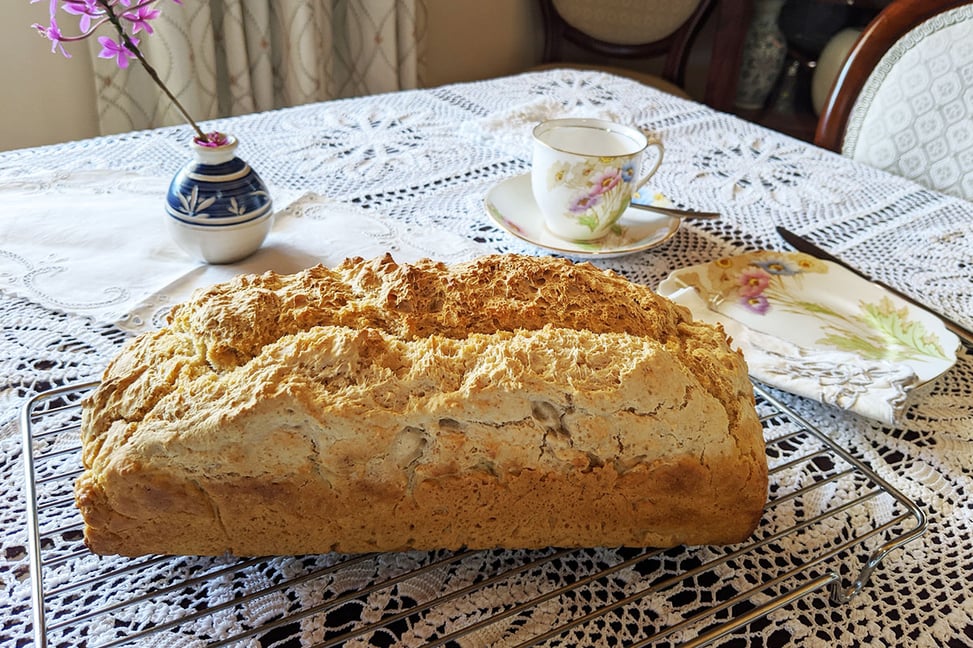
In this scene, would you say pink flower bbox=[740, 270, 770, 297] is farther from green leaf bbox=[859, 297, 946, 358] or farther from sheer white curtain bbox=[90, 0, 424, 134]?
sheer white curtain bbox=[90, 0, 424, 134]

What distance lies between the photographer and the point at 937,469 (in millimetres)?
739

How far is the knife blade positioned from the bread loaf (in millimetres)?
459

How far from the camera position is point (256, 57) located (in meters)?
2.31

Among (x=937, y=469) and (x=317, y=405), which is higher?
(x=317, y=405)

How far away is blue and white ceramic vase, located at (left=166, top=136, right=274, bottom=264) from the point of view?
37.2 inches

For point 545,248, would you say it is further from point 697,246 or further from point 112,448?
point 112,448

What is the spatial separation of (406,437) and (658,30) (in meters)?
2.63

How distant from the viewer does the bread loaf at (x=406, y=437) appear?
546 millimetres

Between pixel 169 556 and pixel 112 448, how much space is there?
4.1 inches

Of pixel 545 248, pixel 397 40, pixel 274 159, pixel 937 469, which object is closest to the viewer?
pixel 937 469

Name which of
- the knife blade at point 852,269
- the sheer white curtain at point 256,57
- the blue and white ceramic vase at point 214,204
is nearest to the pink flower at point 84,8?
the blue and white ceramic vase at point 214,204

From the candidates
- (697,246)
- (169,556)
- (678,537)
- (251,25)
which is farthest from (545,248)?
(251,25)

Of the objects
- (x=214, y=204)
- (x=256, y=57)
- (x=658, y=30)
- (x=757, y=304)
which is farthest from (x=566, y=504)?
(x=658, y=30)

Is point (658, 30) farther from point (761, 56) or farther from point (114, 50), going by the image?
point (114, 50)
